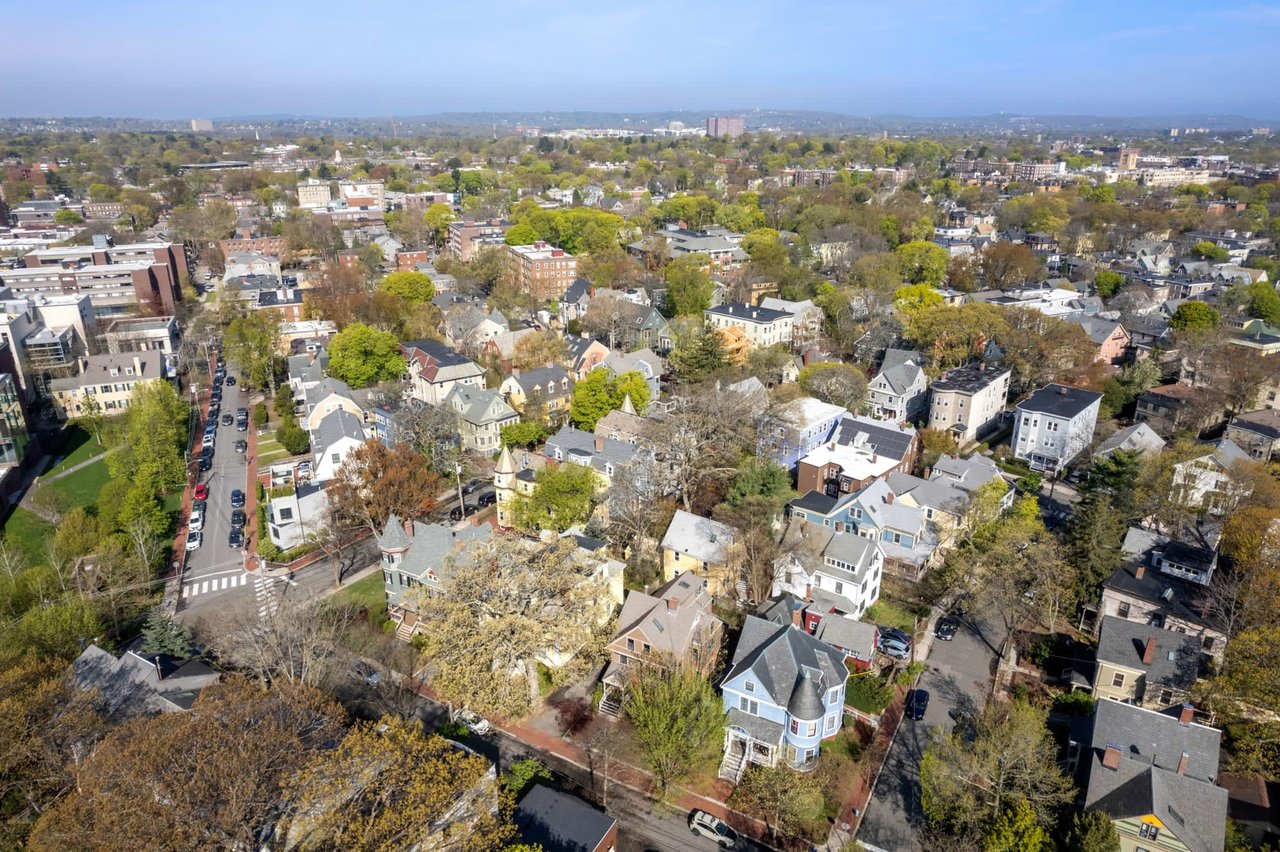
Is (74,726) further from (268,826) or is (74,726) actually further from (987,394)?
(987,394)

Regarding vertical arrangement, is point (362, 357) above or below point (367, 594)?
above

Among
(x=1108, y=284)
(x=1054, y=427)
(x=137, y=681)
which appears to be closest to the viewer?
(x=137, y=681)

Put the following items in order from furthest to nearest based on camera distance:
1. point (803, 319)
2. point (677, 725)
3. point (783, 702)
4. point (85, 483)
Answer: point (803, 319) < point (85, 483) < point (783, 702) < point (677, 725)

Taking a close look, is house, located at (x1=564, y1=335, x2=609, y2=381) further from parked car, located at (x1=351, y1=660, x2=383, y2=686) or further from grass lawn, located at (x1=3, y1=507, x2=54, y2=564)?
grass lawn, located at (x1=3, y1=507, x2=54, y2=564)

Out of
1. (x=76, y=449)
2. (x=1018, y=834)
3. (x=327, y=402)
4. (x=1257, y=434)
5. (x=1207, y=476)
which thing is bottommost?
(x=76, y=449)

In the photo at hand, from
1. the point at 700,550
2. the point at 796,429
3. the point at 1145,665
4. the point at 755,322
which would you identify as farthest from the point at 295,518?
the point at 755,322

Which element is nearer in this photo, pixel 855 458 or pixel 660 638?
pixel 660 638

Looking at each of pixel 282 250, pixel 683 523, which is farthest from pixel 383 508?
pixel 282 250

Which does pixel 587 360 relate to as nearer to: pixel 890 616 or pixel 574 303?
pixel 574 303
